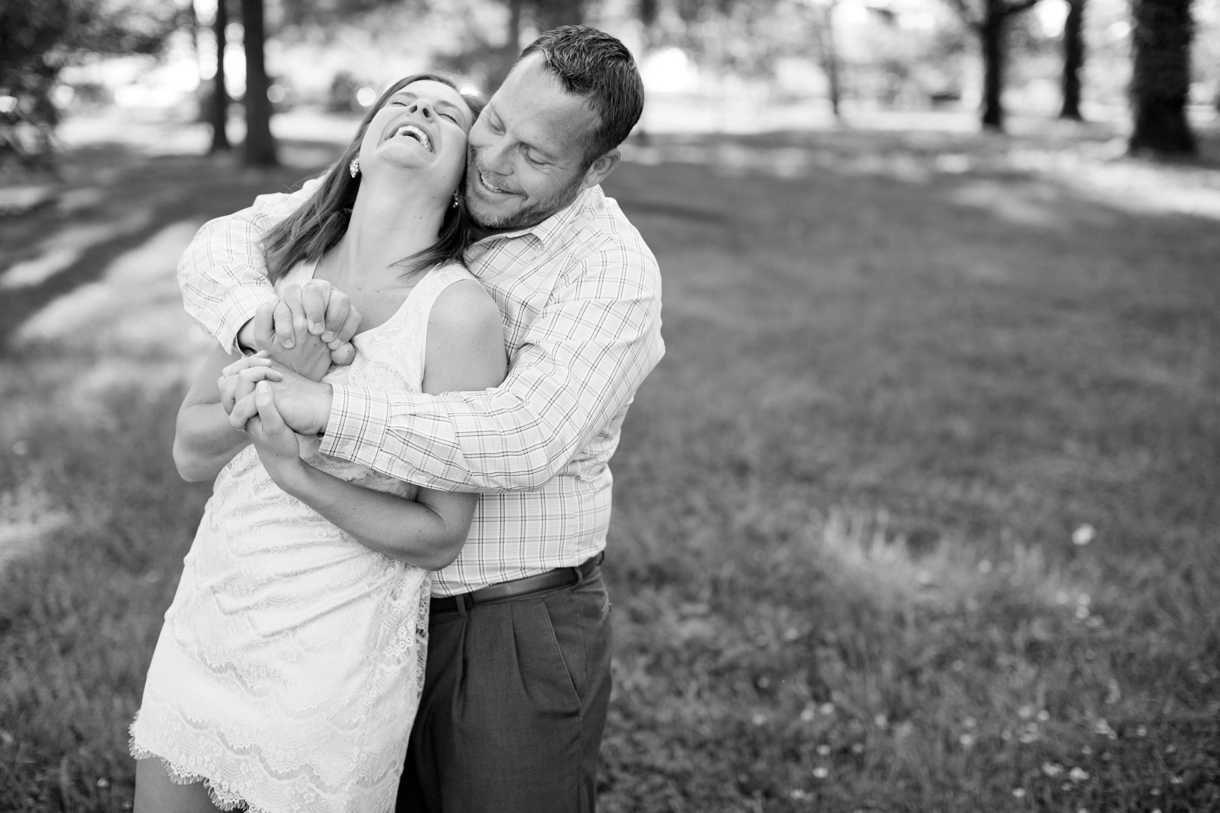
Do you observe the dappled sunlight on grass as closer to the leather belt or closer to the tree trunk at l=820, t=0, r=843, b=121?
the leather belt

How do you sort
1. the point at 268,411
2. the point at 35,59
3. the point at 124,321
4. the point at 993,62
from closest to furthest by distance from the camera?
the point at 268,411
the point at 124,321
the point at 35,59
the point at 993,62

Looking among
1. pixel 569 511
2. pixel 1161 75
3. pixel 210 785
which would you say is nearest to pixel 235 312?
pixel 569 511

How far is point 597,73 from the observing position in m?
2.10

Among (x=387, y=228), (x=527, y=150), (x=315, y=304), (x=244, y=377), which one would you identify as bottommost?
(x=244, y=377)

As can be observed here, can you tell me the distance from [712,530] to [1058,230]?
29.9 ft

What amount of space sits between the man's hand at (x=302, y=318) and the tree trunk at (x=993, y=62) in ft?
83.6

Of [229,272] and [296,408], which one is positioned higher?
[229,272]

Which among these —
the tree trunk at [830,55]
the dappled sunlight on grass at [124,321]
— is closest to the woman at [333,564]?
the dappled sunlight on grass at [124,321]

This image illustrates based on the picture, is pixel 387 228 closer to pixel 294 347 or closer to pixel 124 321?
pixel 294 347

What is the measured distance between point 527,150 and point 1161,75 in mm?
16488

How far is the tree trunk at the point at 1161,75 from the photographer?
601 inches

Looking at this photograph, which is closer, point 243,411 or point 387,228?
point 243,411

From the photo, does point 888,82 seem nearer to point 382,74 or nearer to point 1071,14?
point 382,74

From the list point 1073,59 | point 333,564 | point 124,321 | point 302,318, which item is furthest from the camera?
point 1073,59
